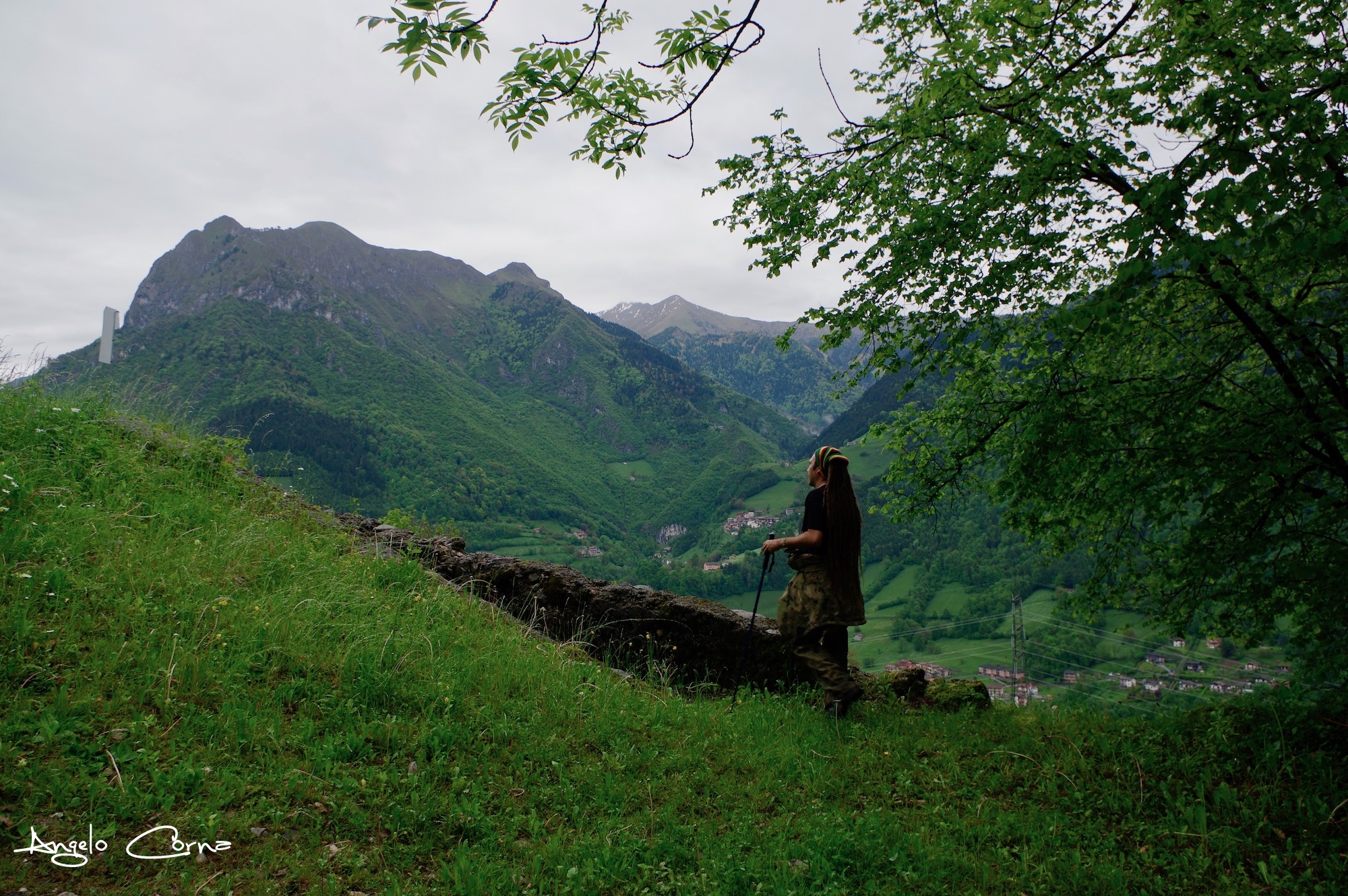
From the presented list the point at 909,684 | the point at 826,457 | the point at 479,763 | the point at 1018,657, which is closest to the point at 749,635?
the point at 909,684

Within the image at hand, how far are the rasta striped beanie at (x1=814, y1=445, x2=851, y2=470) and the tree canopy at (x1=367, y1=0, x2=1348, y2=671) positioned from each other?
1824 millimetres

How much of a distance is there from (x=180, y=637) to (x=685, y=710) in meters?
4.10

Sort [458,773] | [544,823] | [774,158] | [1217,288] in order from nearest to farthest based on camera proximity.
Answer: [544,823] → [458,773] → [1217,288] → [774,158]

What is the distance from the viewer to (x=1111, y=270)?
593 centimetres

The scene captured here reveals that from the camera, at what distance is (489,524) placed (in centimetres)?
13412

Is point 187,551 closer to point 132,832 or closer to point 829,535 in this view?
point 132,832

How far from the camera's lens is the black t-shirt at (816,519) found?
6453 millimetres

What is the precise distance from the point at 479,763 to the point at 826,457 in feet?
14.0

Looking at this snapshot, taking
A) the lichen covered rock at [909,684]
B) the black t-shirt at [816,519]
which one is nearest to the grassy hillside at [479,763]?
the lichen covered rock at [909,684]

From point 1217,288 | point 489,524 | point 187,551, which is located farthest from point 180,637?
point 489,524

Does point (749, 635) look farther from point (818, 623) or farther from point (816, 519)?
point (816, 519)

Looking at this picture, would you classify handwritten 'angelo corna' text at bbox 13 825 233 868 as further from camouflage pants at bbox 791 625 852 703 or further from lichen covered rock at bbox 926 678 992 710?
lichen covered rock at bbox 926 678 992 710

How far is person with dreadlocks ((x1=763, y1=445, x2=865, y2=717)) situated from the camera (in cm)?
634

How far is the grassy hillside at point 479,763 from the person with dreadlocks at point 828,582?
0.56m
